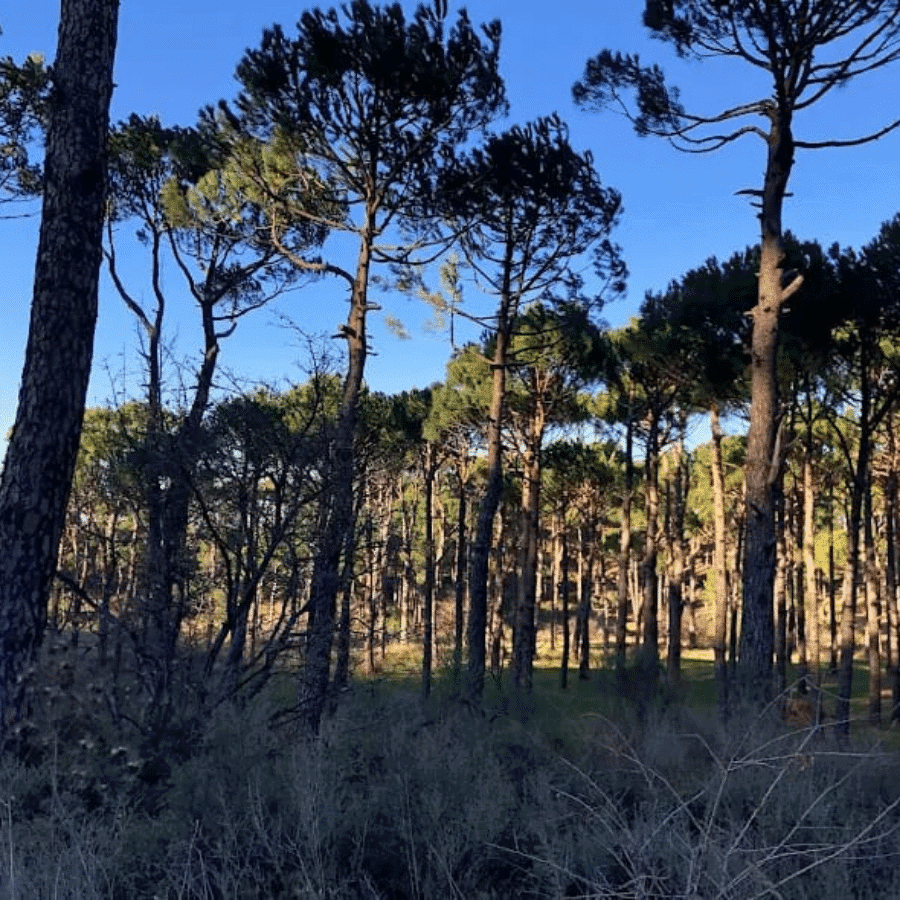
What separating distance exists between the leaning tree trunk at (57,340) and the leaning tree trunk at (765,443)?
6370 millimetres

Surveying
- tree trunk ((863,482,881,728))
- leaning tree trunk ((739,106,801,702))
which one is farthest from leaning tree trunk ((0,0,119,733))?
tree trunk ((863,482,881,728))

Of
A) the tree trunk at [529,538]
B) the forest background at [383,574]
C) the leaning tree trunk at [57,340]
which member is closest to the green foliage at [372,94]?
the forest background at [383,574]

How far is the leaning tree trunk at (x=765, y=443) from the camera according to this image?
9.09 meters

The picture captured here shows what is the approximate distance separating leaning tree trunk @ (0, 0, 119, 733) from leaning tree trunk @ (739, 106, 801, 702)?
6.37 m

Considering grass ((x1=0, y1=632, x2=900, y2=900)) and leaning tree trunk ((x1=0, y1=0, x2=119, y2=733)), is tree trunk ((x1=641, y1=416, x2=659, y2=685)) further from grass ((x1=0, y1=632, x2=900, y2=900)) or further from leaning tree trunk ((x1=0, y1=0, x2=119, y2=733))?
leaning tree trunk ((x1=0, y1=0, x2=119, y2=733))

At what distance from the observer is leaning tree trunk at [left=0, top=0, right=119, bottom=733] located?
576cm

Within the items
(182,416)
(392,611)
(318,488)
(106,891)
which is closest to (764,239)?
(318,488)

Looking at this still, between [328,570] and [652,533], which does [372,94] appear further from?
[652,533]

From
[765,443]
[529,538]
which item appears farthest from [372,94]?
[529,538]

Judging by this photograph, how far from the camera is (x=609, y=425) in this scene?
74.5 feet

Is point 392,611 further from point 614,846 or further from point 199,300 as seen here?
point 614,846

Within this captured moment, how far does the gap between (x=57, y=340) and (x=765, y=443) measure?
6891 millimetres

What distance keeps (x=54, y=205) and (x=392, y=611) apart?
126 feet

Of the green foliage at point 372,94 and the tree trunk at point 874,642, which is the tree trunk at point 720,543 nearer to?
the tree trunk at point 874,642
